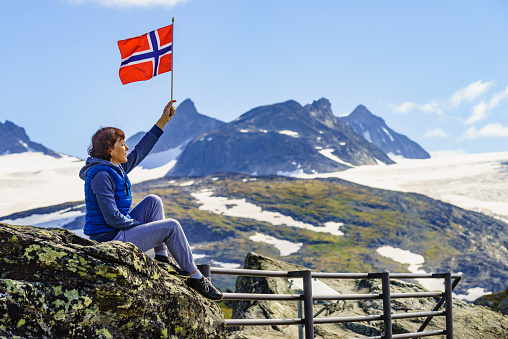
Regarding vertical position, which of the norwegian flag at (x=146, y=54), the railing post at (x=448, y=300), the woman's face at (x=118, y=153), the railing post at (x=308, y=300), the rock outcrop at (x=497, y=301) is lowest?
the rock outcrop at (x=497, y=301)

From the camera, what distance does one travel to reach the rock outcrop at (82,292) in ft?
Result: 15.2

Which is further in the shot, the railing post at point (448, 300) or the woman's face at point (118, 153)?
the railing post at point (448, 300)

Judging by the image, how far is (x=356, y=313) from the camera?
13359 millimetres

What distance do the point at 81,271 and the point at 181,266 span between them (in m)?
1.42

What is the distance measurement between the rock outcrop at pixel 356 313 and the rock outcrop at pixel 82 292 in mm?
6438

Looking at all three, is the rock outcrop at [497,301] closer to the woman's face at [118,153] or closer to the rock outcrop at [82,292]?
the rock outcrop at [82,292]

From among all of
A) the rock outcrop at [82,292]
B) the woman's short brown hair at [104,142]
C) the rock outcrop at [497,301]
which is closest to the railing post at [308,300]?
the rock outcrop at [82,292]

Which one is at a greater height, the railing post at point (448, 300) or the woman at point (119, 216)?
the woman at point (119, 216)

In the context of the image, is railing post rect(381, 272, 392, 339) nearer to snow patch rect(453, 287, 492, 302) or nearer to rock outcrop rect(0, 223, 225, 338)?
rock outcrop rect(0, 223, 225, 338)

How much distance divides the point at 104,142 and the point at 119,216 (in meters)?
0.97

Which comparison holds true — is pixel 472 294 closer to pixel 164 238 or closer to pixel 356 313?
pixel 356 313

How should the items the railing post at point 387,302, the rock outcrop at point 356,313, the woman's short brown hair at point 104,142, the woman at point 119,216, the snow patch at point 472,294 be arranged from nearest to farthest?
the woman at point 119,216 → the woman's short brown hair at point 104,142 → the railing post at point 387,302 → the rock outcrop at point 356,313 → the snow patch at point 472,294

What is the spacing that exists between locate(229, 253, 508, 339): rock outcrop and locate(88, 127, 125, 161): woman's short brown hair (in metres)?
6.71

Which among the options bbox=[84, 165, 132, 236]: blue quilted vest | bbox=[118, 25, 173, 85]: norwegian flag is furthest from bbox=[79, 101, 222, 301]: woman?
bbox=[118, 25, 173, 85]: norwegian flag
